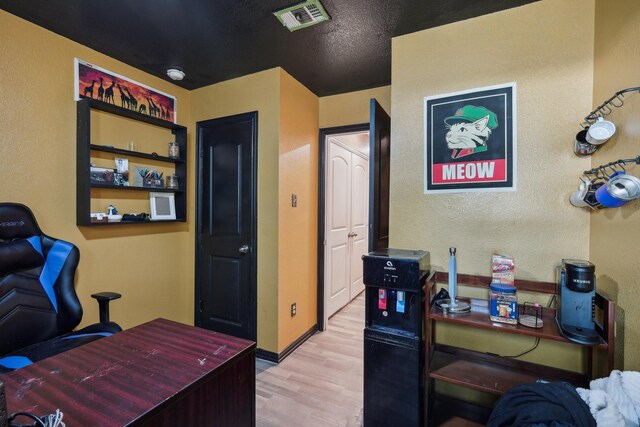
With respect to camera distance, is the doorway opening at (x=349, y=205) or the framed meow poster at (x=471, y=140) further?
the doorway opening at (x=349, y=205)

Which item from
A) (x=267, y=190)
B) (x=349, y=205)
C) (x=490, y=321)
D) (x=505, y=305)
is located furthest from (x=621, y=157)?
(x=349, y=205)

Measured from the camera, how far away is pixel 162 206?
9.18 ft

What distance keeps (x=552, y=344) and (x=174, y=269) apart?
3142mm

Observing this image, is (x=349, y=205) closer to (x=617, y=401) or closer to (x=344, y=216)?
(x=344, y=216)

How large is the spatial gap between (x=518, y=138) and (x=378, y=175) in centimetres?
87

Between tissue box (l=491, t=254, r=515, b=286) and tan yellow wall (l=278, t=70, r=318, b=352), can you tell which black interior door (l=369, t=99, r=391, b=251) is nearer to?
tissue box (l=491, t=254, r=515, b=286)

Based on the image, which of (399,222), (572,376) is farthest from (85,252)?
(572,376)

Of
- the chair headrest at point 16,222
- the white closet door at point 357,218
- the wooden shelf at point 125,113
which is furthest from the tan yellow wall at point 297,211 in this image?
the chair headrest at point 16,222

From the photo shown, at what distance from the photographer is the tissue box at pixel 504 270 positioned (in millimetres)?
1575

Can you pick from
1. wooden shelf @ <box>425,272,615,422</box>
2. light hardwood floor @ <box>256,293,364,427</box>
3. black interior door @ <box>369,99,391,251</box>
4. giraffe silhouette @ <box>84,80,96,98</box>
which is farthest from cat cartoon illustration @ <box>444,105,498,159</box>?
giraffe silhouette @ <box>84,80,96,98</box>

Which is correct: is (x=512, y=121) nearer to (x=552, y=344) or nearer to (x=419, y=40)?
(x=419, y=40)

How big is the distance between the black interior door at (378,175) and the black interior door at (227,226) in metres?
1.18

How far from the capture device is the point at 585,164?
1583mm

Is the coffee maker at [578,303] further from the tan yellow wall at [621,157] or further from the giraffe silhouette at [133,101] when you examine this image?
the giraffe silhouette at [133,101]
